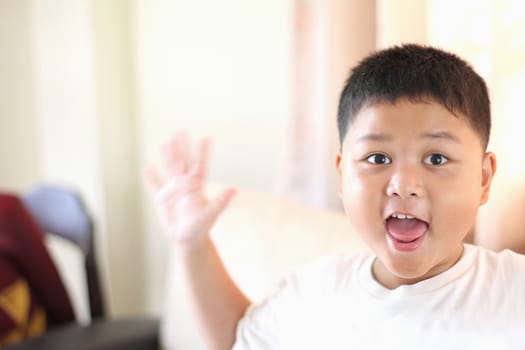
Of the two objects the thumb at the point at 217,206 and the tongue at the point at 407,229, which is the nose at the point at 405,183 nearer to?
the tongue at the point at 407,229

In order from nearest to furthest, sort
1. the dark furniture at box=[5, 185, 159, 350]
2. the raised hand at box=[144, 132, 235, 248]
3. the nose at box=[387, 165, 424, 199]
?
the nose at box=[387, 165, 424, 199]
the raised hand at box=[144, 132, 235, 248]
the dark furniture at box=[5, 185, 159, 350]

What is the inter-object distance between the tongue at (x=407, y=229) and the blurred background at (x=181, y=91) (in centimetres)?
11

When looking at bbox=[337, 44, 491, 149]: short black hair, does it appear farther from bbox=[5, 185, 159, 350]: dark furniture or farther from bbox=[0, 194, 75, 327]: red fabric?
bbox=[0, 194, 75, 327]: red fabric

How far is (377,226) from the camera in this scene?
0.63m

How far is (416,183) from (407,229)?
46mm

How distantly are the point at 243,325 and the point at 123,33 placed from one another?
138 centimetres

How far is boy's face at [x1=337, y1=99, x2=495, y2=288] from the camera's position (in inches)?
23.8

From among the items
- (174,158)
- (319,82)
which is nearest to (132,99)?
(319,82)

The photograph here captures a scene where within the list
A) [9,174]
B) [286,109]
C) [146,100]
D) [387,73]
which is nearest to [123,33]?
[146,100]

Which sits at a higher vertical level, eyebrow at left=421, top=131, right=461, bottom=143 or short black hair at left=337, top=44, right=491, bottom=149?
short black hair at left=337, top=44, right=491, bottom=149

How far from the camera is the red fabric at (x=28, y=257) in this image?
61.1 inches

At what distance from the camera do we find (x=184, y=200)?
941mm

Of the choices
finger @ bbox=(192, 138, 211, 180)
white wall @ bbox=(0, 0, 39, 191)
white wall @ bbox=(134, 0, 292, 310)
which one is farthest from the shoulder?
white wall @ bbox=(0, 0, 39, 191)

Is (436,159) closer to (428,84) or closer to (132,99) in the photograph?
(428,84)
